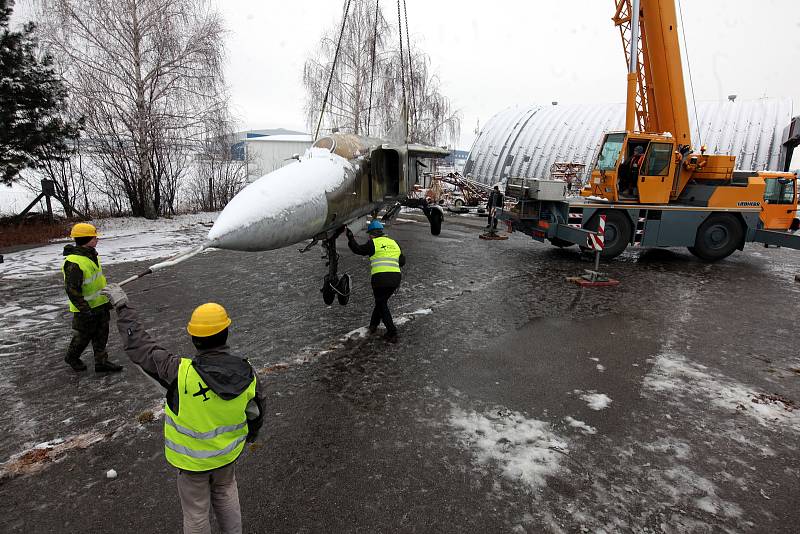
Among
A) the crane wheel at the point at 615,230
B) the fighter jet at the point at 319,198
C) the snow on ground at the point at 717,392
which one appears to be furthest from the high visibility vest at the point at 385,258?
the crane wheel at the point at 615,230

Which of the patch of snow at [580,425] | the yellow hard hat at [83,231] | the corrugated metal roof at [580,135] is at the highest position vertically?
the corrugated metal roof at [580,135]

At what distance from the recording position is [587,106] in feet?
96.5

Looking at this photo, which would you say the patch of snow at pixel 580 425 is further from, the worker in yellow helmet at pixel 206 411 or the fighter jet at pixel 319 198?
the fighter jet at pixel 319 198

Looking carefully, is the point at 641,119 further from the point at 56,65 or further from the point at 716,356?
the point at 56,65

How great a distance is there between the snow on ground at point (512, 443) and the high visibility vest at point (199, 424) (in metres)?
→ 2.19

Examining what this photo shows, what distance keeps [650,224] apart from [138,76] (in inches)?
661

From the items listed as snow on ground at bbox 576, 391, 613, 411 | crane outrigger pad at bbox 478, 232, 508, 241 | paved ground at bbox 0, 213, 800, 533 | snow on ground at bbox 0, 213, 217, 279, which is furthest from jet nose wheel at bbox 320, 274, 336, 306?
crane outrigger pad at bbox 478, 232, 508, 241

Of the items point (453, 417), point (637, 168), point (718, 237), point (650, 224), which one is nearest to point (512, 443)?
point (453, 417)

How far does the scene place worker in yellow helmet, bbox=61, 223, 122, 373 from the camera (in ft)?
15.7

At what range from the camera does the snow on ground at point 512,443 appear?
3.60 m

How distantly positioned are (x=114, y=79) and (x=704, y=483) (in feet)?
60.4

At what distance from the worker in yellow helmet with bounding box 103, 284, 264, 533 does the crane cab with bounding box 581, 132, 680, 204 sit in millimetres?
11169

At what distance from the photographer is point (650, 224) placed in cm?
1149

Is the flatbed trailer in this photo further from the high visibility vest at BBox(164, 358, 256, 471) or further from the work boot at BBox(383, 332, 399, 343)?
the high visibility vest at BBox(164, 358, 256, 471)
